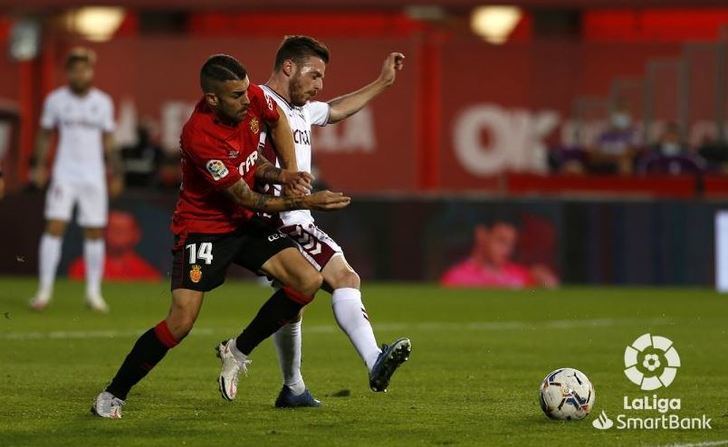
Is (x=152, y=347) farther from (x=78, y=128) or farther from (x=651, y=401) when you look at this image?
(x=78, y=128)

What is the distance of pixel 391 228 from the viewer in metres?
21.3

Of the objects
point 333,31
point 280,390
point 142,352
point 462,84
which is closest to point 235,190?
point 142,352

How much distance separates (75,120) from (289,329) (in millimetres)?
7216

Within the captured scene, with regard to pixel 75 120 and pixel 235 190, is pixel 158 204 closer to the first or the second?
pixel 75 120

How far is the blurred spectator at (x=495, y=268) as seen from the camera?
20.9 meters

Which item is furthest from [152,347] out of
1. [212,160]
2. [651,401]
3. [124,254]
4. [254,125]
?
[124,254]

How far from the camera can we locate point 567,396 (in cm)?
869

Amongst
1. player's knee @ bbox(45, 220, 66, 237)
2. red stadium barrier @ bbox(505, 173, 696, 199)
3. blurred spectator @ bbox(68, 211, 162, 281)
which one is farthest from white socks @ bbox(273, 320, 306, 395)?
red stadium barrier @ bbox(505, 173, 696, 199)

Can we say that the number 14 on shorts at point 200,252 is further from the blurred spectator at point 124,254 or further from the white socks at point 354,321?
the blurred spectator at point 124,254

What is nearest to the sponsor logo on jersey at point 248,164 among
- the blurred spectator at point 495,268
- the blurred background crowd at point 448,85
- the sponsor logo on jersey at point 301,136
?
the sponsor logo on jersey at point 301,136

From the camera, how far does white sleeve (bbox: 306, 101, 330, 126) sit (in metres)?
9.69

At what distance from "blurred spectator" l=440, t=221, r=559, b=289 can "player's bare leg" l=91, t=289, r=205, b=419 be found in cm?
1236

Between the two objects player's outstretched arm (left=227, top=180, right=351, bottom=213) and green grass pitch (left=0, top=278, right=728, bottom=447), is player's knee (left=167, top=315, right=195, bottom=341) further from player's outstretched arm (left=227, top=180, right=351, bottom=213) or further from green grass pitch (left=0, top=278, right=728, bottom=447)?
player's outstretched arm (left=227, top=180, right=351, bottom=213)

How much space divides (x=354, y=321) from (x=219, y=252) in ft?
2.60
